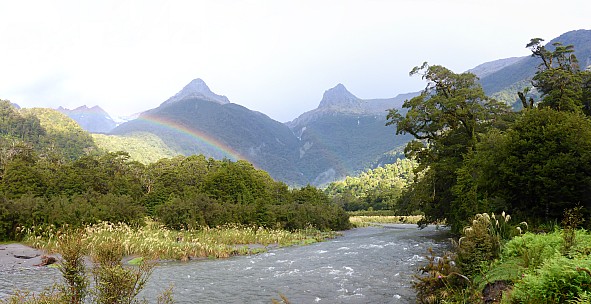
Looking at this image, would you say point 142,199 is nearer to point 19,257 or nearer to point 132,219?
point 132,219

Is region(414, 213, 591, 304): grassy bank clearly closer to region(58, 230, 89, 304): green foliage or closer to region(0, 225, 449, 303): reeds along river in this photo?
region(0, 225, 449, 303): reeds along river

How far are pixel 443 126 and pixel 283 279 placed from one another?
23536 millimetres

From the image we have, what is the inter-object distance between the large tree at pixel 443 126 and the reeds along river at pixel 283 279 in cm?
1006

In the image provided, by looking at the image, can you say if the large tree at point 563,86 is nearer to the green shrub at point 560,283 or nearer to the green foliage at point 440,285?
the green foliage at point 440,285

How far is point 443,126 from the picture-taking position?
3375 cm

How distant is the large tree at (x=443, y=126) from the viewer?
30792mm

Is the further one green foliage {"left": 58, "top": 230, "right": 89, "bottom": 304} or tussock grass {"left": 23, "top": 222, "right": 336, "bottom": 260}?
tussock grass {"left": 23, "top": 222, "right": 336, "bottom": 260}

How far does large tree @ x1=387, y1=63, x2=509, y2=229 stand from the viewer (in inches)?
1212

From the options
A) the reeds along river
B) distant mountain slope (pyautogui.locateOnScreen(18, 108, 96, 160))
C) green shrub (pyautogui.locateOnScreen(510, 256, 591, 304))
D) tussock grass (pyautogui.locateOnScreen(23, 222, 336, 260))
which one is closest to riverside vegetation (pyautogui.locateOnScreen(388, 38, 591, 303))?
green shrub (pyautogui.locateOnScreen(510, 256, 591, 304))

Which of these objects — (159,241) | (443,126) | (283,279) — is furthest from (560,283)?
(443,126)

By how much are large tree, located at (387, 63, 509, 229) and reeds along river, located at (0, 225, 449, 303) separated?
396 inches

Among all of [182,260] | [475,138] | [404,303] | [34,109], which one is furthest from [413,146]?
[34,109]

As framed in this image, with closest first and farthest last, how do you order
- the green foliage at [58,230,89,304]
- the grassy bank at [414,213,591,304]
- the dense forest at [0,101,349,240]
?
the grassy bank at [414,213,591,304] → the green foliage at [58,230,89,304] → the dense forest at [0,101,349,240]

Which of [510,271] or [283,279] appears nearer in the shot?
[510,271]
